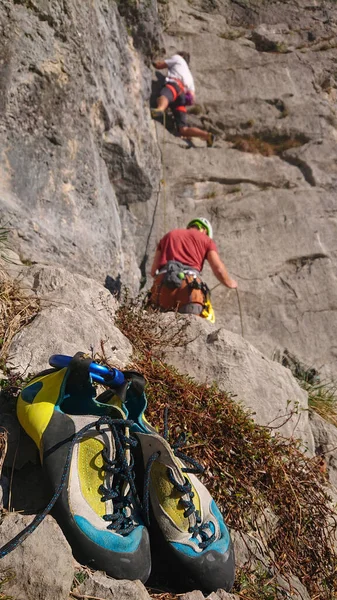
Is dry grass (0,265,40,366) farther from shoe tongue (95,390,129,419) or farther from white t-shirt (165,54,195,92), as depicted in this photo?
white t-shirt (165,54,195,92)

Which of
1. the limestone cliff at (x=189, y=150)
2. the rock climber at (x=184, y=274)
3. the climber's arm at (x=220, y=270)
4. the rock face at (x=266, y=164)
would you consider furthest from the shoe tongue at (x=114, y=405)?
the rock face at (x=266, y=164)

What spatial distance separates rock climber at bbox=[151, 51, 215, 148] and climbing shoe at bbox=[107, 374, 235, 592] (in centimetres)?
756

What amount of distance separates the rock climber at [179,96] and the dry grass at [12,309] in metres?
6.50

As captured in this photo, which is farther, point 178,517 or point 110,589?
point 178,517

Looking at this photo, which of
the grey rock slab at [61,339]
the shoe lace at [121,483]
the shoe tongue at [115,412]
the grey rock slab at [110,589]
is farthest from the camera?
the grey rock slab at [61,339]

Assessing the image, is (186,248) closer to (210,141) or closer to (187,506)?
(210,141)

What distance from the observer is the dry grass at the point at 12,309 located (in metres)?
3.35

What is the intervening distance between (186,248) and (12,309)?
3533 millimetres

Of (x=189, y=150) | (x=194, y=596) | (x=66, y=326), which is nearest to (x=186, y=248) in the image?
(x=189, y=150)

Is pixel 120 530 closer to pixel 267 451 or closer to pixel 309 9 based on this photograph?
pixel 267 451

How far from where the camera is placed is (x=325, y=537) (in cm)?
332

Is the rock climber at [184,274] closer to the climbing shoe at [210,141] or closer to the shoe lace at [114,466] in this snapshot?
the shoe lace at [114,466]

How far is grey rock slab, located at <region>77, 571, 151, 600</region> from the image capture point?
2197 millimetres

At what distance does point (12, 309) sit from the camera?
357 cm
